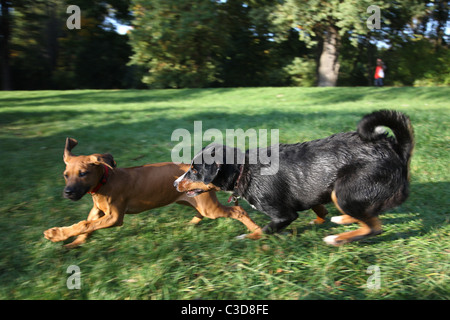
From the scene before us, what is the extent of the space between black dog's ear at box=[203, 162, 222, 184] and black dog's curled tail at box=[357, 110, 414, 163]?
1.72m

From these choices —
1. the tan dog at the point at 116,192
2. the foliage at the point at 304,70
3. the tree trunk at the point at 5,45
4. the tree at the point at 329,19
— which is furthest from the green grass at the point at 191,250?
the tree trunk at the point at 5,45

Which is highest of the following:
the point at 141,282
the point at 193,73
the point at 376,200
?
the point at 193,73

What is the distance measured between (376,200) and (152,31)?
24174 mm

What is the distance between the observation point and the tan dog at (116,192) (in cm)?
410

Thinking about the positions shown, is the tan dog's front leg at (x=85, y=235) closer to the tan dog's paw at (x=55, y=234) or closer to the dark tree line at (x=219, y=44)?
the tan dog's paw at (x=55, y=234)

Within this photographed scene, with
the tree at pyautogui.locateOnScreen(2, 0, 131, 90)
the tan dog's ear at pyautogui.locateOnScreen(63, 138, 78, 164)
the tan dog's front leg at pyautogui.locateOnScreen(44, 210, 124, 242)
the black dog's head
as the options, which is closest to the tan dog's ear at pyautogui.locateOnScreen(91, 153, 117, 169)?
the tan dog's ear at pyautogui.locateOnScreen(63, 138, 78, 164)

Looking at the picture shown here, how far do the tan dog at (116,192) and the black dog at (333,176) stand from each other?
26cm

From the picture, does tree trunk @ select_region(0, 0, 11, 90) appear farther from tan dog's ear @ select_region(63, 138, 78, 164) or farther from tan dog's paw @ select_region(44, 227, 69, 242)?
tan dog's paw @ select_region(44, 227, 69, 242)

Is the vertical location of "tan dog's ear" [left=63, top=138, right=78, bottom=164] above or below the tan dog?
above

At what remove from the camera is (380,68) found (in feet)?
82.9

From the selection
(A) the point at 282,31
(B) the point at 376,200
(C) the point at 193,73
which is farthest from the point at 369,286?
(C) the point at 193,73

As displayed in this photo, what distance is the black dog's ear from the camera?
438 centimetres
